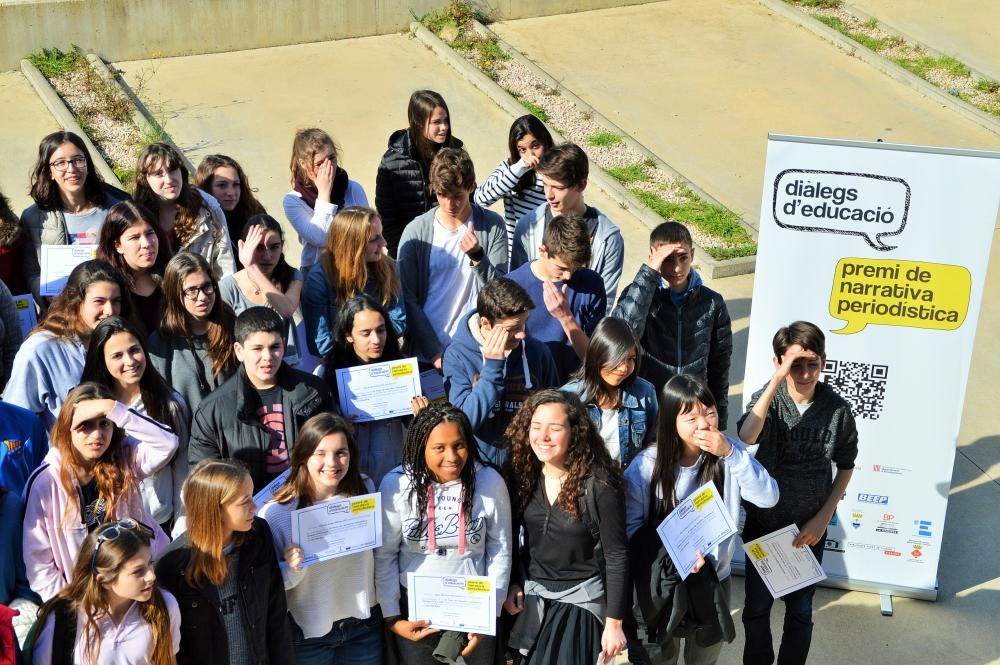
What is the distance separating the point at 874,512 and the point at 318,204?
142 inches

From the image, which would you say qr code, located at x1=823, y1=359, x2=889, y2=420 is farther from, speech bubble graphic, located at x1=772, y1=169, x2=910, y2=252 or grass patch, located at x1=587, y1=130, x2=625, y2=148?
grass patch, located at x1=587, y1=130, x2=625, y2=148

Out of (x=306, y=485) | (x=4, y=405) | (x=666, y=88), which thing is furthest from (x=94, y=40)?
(x=306, y=485)

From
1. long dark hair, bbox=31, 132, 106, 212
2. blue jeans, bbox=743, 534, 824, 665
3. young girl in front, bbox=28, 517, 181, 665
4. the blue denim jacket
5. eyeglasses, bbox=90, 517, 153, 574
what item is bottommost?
blue jeans, bbox=743, 534, 824, 665

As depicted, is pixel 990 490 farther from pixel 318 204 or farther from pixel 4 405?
pixel 4 405

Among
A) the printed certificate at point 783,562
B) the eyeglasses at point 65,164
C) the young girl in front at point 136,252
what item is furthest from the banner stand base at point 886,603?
the eyeglasses at point 65,164

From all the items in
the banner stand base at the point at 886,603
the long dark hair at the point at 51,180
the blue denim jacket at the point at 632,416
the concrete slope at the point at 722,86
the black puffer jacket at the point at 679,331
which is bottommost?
the banner stand base at the point at 886,603

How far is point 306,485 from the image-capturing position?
4.80 meters

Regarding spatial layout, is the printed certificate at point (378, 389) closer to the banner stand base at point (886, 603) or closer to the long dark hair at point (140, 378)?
the long dark hair at point (140, 378)

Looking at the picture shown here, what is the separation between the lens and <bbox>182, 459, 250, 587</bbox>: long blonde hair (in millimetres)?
4363

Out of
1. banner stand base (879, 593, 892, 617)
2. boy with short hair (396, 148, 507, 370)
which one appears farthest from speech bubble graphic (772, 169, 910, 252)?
banner stand base (879, 593, 892, 617)

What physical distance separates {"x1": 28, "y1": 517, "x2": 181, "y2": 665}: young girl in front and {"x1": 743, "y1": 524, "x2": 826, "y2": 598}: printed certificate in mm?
2726

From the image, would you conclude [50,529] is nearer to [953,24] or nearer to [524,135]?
[524,135]

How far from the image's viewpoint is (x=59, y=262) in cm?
621

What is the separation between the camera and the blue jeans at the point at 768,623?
558 centimetres
